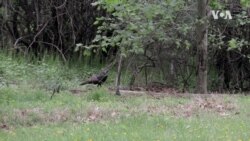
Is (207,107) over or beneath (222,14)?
beneath

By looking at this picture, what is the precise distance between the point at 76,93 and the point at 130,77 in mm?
3888

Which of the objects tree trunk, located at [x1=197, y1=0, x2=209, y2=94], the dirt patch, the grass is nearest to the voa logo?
tree trunk, located at [x1=197, y1=0, x2=209, y2=94]

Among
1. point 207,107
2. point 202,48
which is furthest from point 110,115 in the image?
point 202,48

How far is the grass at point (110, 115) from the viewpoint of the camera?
851cm

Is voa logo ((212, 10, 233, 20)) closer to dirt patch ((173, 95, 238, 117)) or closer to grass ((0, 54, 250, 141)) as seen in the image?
grass ((0, 54, 250, 141))

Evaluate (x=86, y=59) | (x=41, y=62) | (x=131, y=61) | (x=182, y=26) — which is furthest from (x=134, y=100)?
(x=86, y=59)

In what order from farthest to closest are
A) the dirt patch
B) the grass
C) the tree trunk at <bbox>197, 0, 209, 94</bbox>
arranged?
the tree trunk at <bbox>197, 0, 209, 94</bbox> → the dirt patch → the grass

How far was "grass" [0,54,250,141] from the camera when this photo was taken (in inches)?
335

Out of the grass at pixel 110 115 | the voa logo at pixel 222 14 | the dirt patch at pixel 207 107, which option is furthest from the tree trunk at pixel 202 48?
the dirt patch at pixel 207 107

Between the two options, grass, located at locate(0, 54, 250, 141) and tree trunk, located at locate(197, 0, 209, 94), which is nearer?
grass, located at locate(0, 54, 250, 141)

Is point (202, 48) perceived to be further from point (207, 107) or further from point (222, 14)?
point (207, 107)

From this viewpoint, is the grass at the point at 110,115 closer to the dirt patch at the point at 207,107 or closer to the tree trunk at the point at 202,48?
the dirt patch at the point at 207,107

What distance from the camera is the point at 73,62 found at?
20.0 metres

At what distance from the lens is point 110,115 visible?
10.3 metres
